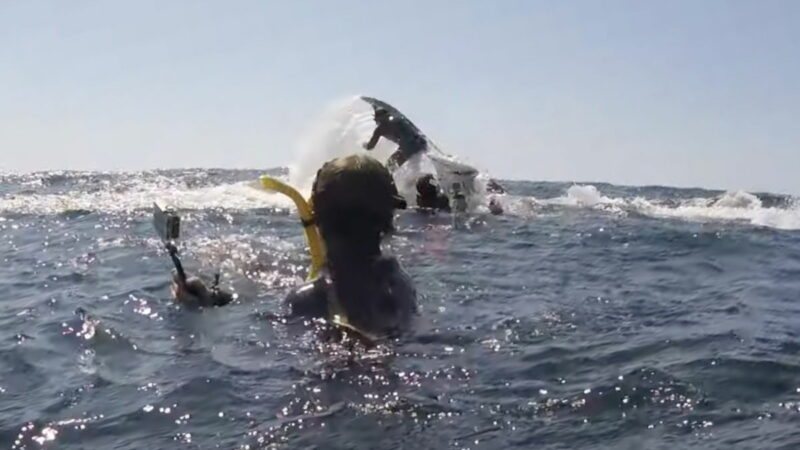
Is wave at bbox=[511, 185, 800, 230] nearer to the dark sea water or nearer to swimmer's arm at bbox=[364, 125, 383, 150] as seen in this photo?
swimmer's arm at bbox=[364, 125, 383, 150]

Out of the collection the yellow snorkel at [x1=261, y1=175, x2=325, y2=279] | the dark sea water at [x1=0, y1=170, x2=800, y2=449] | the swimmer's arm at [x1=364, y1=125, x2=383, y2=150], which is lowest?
the dark sea water at [x1=0, y1=170, x2=800, y2=449]

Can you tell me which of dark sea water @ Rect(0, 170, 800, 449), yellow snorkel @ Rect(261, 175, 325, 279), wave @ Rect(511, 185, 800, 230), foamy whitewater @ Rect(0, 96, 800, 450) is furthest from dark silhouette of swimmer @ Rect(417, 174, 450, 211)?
yellow snorkel @ Rect(261, 175, 325, 279)

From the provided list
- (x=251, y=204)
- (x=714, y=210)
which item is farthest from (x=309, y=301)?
(x=714, y=210)

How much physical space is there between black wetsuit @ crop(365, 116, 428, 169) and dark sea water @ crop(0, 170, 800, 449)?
6.23 m

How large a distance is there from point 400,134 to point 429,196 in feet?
7.40

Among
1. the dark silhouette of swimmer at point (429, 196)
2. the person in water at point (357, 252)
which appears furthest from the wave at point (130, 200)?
the person in water at point (357, 252)

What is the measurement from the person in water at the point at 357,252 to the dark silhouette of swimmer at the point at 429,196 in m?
10.5

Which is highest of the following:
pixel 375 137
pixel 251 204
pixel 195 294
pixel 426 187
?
pixel 375 137

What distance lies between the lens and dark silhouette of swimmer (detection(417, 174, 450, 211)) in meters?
16.9

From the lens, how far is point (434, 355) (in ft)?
19.6

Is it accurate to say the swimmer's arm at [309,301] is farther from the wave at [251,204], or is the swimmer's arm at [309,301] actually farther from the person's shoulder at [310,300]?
the wave at [251,204]

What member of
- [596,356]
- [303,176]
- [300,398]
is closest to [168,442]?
[300,398]

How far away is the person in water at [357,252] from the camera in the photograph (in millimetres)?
6191

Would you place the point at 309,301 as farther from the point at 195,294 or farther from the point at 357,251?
the point at 195,294
